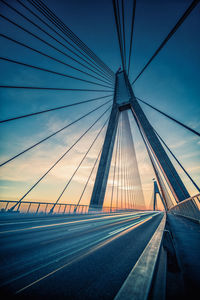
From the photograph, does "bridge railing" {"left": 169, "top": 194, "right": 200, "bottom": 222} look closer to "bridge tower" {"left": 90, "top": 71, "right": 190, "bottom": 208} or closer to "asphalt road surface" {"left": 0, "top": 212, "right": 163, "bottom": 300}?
"asphalt road surface" {"left": 0, "top": 212, "right": 163, "bottom": 300}

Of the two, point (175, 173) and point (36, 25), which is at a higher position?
point (36, 25)

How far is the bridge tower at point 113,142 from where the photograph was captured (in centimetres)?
1467

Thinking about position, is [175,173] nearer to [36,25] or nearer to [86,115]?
[86,115]

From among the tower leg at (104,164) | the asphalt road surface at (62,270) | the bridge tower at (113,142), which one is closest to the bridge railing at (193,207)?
the asphalt road surface at (62,270)

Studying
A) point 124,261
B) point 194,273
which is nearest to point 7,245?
point 124,261

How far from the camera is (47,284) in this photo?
5.69 feet

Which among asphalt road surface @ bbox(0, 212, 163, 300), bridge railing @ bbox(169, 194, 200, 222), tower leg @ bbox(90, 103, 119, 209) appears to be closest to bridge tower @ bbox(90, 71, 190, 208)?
tower leg @ bbox(90, 103, 119, 209)

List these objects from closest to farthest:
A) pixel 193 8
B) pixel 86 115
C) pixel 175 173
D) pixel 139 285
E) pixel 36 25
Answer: pixel 139 285 < pixel 193 8 < pixel 36 25 < pixel 175 173 < pixel 86 115

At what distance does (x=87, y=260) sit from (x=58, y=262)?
1.90ft

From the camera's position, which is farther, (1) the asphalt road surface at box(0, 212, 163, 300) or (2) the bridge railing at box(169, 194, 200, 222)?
(2) the bridge railing at box(169, 194, 200, 222)

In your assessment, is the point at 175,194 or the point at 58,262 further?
the point at 175,194

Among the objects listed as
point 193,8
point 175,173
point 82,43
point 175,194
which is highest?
point 82,43

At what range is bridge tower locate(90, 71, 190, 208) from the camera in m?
14.7

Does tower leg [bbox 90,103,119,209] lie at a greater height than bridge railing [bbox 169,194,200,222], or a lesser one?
greater
